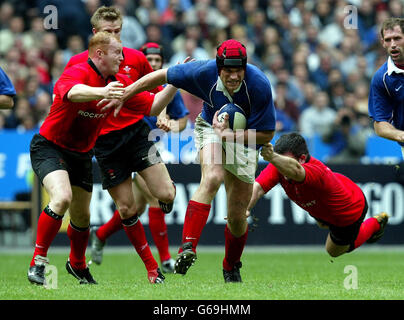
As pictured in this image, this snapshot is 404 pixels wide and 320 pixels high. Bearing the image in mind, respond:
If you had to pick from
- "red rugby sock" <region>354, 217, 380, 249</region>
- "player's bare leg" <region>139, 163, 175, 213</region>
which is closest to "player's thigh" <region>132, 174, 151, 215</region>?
"player's bare leg" <region>139, 163, 175, 213</region>

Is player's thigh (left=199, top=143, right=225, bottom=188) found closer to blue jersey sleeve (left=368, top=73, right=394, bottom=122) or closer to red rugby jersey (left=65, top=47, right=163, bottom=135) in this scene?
red rugby jersey (left=65, top=47, right=163, bottom=135)

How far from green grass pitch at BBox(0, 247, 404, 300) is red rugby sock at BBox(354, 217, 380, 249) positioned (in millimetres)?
374

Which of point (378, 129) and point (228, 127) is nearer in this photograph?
point (228, 127)

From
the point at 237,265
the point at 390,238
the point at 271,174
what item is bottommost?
the point at 390,238

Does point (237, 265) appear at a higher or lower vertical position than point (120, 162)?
lower

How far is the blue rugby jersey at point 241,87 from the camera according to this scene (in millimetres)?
7973

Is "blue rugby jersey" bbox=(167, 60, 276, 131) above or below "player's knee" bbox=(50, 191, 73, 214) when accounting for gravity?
above

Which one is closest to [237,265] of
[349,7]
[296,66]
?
[296,66]

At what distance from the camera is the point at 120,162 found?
9539mm

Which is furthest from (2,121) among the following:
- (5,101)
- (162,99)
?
(162,99)

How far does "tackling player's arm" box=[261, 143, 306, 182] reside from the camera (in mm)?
8055
